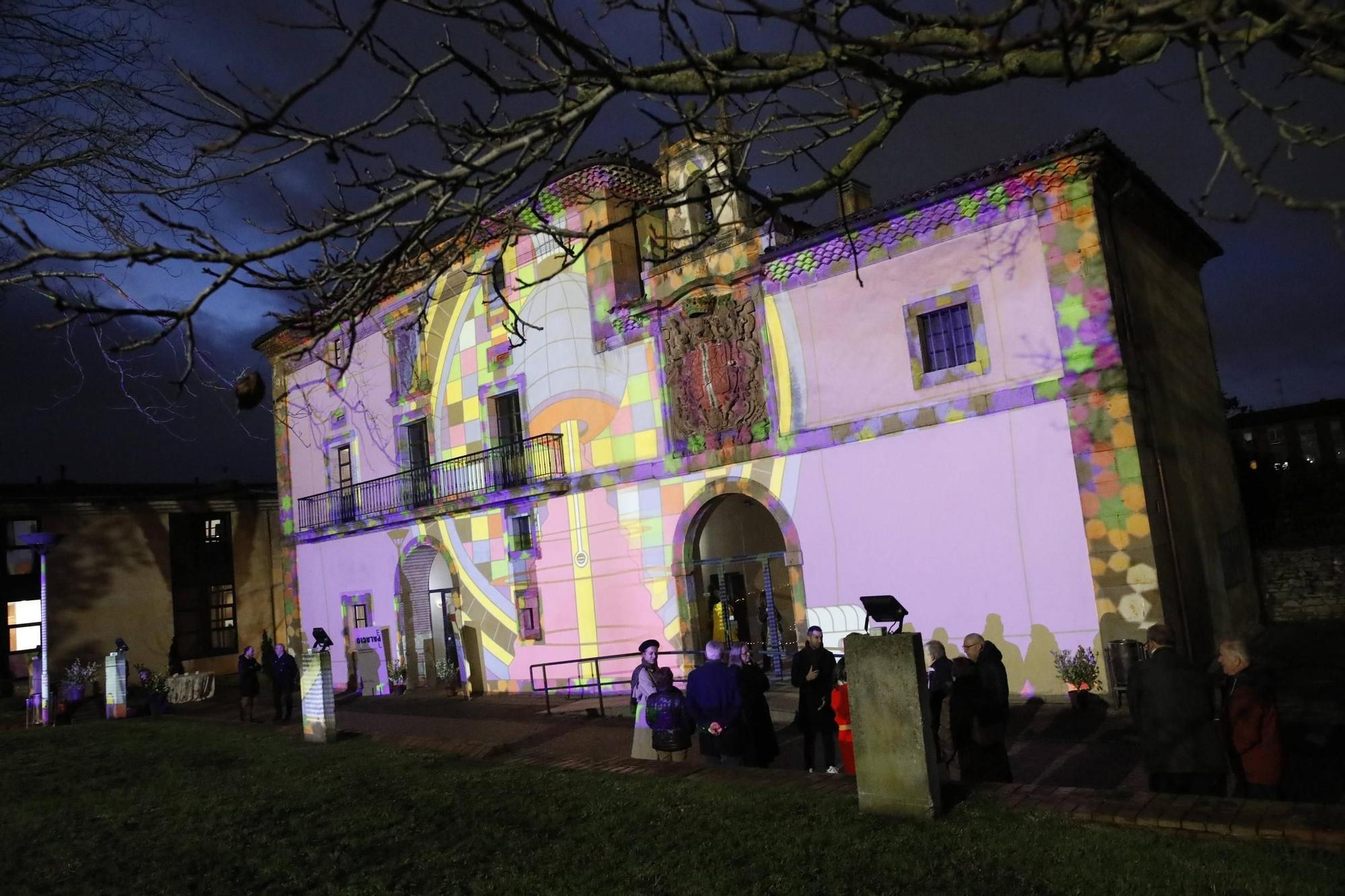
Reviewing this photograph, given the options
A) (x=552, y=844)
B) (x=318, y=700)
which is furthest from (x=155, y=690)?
(x=552, y=844)

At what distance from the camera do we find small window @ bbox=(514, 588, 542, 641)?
784 inches

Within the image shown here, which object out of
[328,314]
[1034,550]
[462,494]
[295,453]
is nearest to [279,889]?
[328,314]

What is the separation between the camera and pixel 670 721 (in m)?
8.68

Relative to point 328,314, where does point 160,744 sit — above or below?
below

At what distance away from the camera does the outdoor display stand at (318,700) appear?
1323cm

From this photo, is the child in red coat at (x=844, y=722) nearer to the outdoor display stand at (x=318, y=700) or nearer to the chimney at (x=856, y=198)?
the outdoor display stand at (x=318, y=700)

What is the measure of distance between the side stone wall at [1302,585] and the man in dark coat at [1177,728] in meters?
16.1

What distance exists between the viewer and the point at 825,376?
52.1 ft

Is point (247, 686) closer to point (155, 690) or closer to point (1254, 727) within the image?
point (155, 690)

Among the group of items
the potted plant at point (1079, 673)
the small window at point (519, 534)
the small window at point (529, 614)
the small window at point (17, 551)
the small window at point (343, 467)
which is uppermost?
the small window at point (343, 467)

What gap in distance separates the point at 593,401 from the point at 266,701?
12116mm

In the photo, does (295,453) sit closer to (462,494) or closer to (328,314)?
(462,494)

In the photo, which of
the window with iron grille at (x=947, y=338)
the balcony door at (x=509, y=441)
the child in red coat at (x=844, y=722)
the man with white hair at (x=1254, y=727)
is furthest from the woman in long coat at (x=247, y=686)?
the man with white hair at (x=1254, y=727)

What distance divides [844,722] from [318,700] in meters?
8.61
